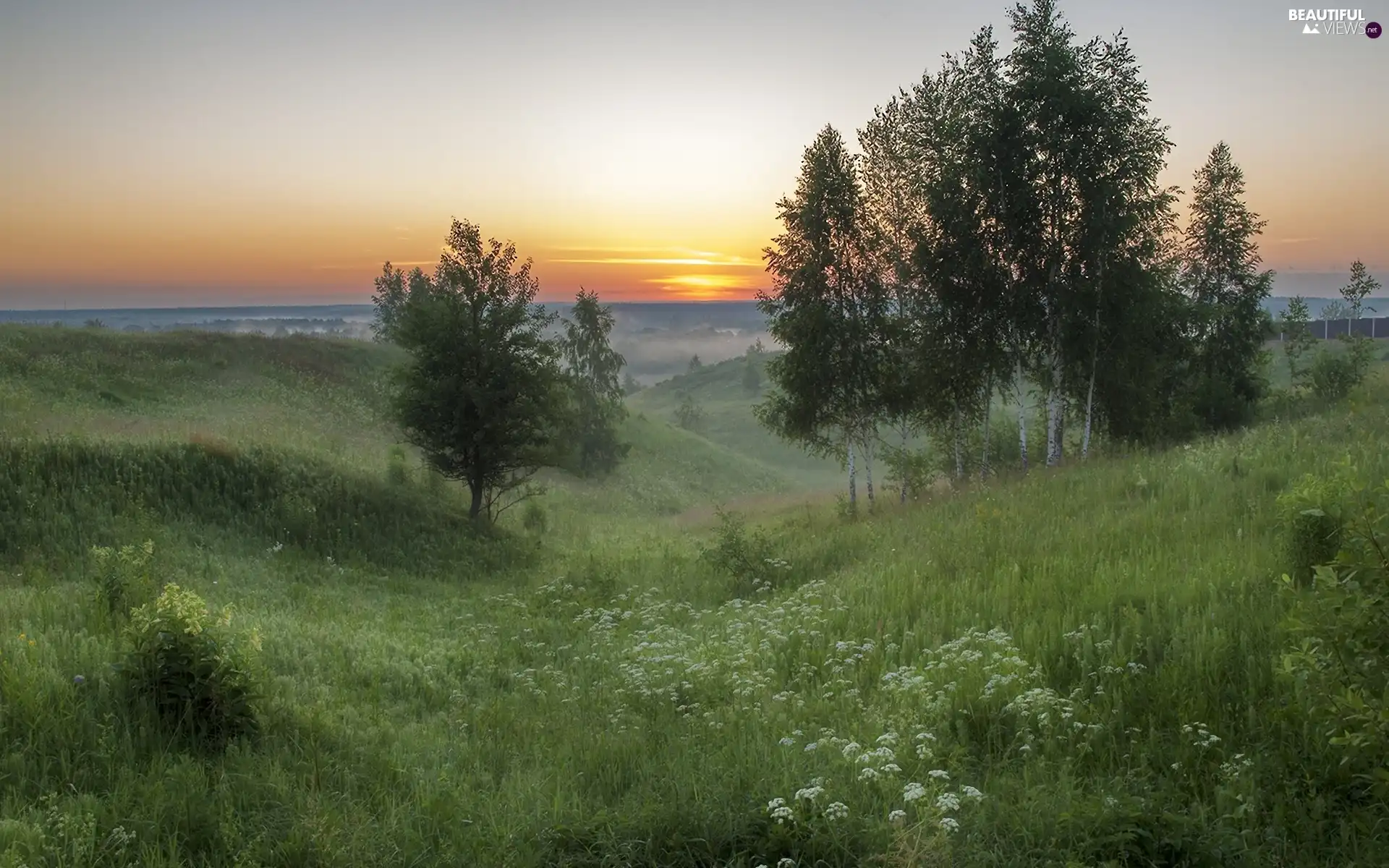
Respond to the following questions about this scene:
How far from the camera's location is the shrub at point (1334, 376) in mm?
32594

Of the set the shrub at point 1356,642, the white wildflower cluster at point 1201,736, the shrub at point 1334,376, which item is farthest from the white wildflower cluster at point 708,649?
the shrub at point 1334,376

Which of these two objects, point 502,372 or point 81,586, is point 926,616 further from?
point 502,372

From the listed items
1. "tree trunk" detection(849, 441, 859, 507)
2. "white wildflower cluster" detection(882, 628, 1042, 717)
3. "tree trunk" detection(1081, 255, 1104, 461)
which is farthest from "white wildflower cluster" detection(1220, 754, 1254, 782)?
"tree trunk" detection(849, 441, 859, 507)

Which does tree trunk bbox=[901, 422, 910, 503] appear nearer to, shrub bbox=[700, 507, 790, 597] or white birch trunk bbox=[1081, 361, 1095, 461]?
white birch trunk bbox=[1081, 361, 1095, 461]

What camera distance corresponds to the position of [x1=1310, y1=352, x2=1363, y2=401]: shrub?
1283 inches

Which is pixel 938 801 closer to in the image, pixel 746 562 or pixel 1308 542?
pixel 1308 542

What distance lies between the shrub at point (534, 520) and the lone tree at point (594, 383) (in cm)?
2134

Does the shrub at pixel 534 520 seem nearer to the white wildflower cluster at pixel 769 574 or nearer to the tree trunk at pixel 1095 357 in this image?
the white wildflower cluster at pixel 769 574

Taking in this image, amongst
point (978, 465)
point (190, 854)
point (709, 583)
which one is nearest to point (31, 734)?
point (190, 854)

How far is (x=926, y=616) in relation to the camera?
923 cm

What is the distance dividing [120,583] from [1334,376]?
44.3m

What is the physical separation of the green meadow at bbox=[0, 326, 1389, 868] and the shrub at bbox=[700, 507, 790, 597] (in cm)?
9

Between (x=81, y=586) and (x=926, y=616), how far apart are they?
Result: 12.6 metres

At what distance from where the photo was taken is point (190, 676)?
23.2ft
